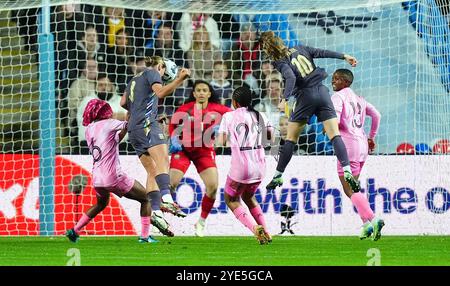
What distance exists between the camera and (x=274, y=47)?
1305cm

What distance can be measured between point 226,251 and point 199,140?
337 centimetres

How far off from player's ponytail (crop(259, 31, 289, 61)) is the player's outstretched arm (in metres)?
1.08

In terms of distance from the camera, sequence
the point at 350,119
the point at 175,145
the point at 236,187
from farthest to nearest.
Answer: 1. the point at 175,145
2. the point at 350,119
3. the point at 236,187

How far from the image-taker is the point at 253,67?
17.9 m

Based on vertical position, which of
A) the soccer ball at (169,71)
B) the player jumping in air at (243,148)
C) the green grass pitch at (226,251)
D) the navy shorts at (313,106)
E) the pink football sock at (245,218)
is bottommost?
the green grass pitch at (226,251)

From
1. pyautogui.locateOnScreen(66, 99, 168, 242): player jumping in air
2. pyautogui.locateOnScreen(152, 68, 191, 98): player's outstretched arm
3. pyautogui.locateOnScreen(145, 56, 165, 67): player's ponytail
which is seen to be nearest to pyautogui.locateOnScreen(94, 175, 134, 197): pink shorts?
pyautogui.locateOnScreen(66, 99, 168, 242): player jumping in air

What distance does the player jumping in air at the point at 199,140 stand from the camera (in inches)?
577

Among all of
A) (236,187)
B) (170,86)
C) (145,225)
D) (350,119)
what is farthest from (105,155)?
(350,119)

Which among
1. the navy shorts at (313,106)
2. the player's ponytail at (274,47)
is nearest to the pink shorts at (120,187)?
the navy shorts at (313,106)

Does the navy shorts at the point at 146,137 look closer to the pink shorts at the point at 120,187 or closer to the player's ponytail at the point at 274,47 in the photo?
the pink shorts at the point at 120,187

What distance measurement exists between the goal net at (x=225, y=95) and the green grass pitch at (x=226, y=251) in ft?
3.94

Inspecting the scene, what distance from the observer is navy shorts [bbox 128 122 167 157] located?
1316 cm

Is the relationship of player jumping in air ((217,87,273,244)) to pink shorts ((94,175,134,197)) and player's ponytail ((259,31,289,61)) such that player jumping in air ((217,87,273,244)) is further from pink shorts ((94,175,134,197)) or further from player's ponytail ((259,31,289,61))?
pink shorts ((94,175,134,197))

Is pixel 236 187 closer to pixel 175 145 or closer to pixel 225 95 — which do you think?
pixel 175 145
